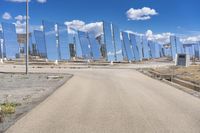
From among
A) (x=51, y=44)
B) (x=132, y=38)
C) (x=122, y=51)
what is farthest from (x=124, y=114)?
(x=132, y=38)

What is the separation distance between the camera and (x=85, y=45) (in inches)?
3100

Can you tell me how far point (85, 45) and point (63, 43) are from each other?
9581mm

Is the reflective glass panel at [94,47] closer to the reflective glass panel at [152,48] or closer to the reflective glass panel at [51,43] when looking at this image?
the reflective glass panel at [51,43]

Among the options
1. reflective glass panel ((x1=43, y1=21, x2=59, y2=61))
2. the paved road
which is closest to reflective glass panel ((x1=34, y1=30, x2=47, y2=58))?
reflective glass panel ((x1=43, y1=21, x2=59, y2=61))

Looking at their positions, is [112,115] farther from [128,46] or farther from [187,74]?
[128,46]

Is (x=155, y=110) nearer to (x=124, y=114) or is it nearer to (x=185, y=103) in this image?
(x=124, y=114)

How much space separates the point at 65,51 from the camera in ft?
227

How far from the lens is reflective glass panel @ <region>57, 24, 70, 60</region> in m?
68.7

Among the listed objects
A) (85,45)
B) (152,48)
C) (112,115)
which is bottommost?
(112,115)

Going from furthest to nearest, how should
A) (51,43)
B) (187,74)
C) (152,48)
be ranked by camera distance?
(152,48)
(51,43)
(187,74)

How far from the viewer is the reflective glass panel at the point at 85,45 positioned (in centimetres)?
7812

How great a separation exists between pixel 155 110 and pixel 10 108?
173 inches

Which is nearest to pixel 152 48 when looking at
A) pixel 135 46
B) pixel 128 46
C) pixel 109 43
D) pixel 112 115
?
pixel 135 46

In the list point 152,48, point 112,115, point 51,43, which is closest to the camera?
point 112,115
